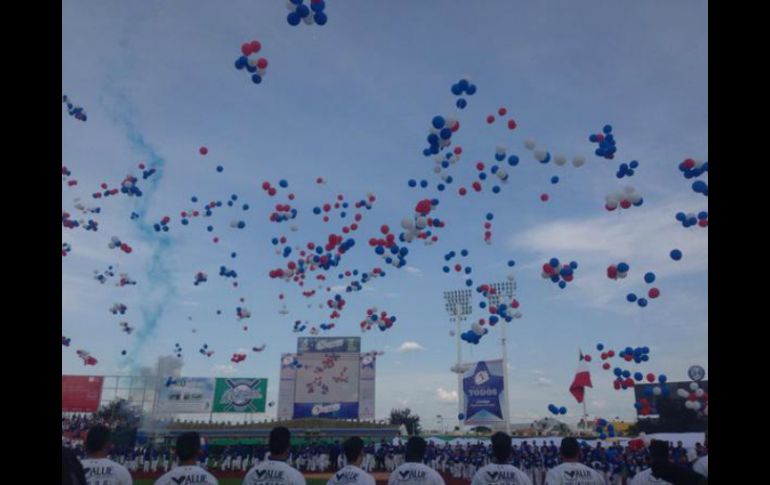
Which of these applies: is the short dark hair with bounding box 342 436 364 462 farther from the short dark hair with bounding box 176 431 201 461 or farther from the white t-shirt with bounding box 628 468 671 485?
the white t-shirt with bounding box 628 468 671 485

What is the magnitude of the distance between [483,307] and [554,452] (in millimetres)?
9382

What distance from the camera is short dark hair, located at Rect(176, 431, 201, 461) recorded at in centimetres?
427

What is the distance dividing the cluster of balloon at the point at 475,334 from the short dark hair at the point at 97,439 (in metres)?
9.52

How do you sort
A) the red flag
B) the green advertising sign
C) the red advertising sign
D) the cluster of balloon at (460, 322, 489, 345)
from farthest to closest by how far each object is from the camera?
the green advertising sign
the red advertising sign
the red flag
the cluster of balloon at (460, 322, 489, 345)

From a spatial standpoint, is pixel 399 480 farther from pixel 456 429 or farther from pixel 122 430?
pixel 456 429

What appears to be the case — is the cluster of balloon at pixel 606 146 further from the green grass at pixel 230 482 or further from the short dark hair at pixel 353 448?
the green grass at pixel 230 482

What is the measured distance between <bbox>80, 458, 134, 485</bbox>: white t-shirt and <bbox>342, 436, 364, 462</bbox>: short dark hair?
1.81 metres

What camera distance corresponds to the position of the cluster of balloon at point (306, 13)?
309 inches

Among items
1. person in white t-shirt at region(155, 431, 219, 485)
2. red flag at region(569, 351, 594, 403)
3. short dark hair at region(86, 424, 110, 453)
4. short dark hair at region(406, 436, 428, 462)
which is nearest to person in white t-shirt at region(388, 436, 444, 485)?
short dark hair at region(406, 436, 428, 462)

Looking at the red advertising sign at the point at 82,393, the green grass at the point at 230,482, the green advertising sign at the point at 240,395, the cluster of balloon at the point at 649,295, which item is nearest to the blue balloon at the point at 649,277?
the cluster of balloon at the point at 649,295

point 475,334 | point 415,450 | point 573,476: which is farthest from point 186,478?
point 475,334
